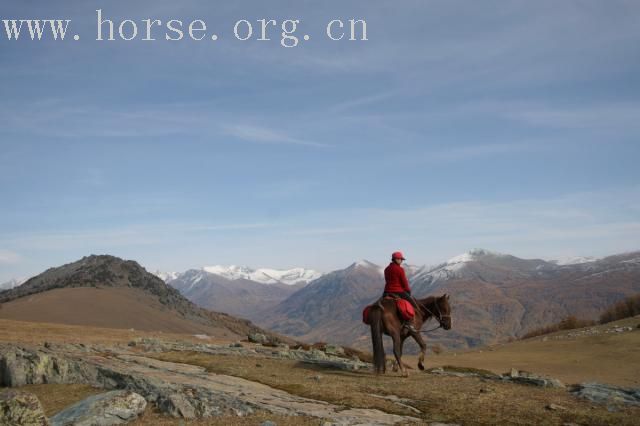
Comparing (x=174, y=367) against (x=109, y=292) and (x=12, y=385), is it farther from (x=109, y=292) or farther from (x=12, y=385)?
(x=109, y=292)

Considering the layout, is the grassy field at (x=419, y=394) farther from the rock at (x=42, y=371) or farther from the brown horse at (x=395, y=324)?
the brown horse at (x=395, y=324)

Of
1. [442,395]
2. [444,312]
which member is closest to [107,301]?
[444,312]

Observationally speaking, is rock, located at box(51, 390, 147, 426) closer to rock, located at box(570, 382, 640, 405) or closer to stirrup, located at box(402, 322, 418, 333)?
stirrup, located at box(402, 322, 418, 333)

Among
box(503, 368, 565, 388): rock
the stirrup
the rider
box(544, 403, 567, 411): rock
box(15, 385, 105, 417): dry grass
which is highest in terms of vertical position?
the rider

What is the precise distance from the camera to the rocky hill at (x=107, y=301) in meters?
73.8

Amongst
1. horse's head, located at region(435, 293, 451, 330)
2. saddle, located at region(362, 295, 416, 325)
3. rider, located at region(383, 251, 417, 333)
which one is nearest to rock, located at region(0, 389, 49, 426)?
saddle, located at region(362, 295, 416, 325)

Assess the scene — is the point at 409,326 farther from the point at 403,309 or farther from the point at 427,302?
the point at 427,302

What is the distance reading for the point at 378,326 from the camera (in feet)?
76.3

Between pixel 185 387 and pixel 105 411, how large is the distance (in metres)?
3.57

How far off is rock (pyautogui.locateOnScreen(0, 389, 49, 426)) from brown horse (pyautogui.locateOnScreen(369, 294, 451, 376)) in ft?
44.0

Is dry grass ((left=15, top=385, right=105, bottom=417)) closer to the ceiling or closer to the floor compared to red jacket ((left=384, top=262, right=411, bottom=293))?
closer to the floor

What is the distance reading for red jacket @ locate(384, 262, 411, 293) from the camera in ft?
78.8

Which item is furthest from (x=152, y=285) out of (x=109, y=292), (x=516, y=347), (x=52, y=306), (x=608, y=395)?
(x=608, y=395)

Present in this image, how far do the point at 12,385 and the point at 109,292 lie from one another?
68608 millimetres
